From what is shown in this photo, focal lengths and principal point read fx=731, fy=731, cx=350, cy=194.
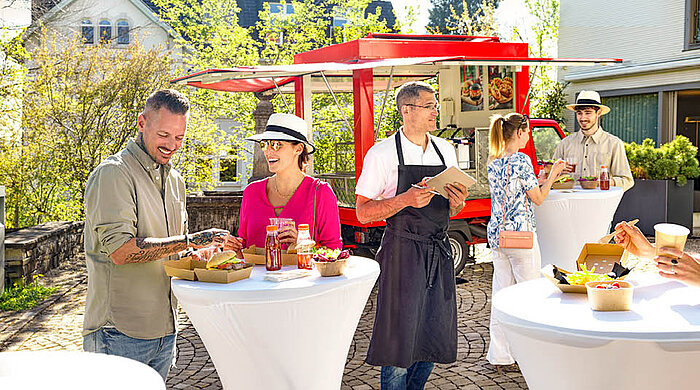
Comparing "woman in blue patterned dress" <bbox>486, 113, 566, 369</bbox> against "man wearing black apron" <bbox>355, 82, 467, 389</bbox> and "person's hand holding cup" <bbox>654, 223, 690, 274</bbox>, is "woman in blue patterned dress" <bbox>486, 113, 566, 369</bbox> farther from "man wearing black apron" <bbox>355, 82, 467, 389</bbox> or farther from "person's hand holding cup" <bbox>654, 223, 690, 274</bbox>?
"person's hand holding cup" <bbox>654, 223, 690, 274</bbox>

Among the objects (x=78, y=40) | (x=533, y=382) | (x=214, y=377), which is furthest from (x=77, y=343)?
(x=78, y=40)

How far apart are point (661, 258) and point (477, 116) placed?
674cm

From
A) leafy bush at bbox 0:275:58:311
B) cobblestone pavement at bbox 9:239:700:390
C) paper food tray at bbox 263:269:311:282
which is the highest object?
paper food tray at bbox 263:269:311:282

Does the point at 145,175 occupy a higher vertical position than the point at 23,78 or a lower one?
lower

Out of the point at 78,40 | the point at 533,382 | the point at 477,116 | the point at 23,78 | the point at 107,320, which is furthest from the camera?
the point at 78,40

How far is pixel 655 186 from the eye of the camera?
45.0ft

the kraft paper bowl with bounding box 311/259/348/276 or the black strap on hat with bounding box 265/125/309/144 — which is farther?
the black strap on hat with bounding box 265/125/309/144

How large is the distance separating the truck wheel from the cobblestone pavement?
0.25m

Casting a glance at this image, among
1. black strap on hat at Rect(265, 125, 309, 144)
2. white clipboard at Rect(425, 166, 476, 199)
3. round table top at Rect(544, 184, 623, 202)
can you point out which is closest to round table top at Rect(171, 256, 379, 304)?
white clipboard at Rect(425, 166, 476, 199)

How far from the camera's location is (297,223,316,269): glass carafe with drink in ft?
11.8

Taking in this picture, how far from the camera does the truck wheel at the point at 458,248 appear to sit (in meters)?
9.07

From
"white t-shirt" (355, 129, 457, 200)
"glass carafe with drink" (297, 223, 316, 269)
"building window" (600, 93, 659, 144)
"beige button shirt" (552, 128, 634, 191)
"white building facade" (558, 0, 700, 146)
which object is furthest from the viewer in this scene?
"building window" (600, 93, 659, 144)

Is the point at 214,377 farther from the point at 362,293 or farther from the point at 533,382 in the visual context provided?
the point at 533,382

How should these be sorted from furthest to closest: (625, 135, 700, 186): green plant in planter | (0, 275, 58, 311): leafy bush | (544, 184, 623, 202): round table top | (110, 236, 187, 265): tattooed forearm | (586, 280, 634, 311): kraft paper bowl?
(625, 135, 700, 186): green plant in planter → (0, 275, 58, 311): leafy bush → (544, 184, 623, 202): round table top → (110, 236, 187, 265): tattooed forearm → (586, 280, 634, 311): kraft paper bowl
